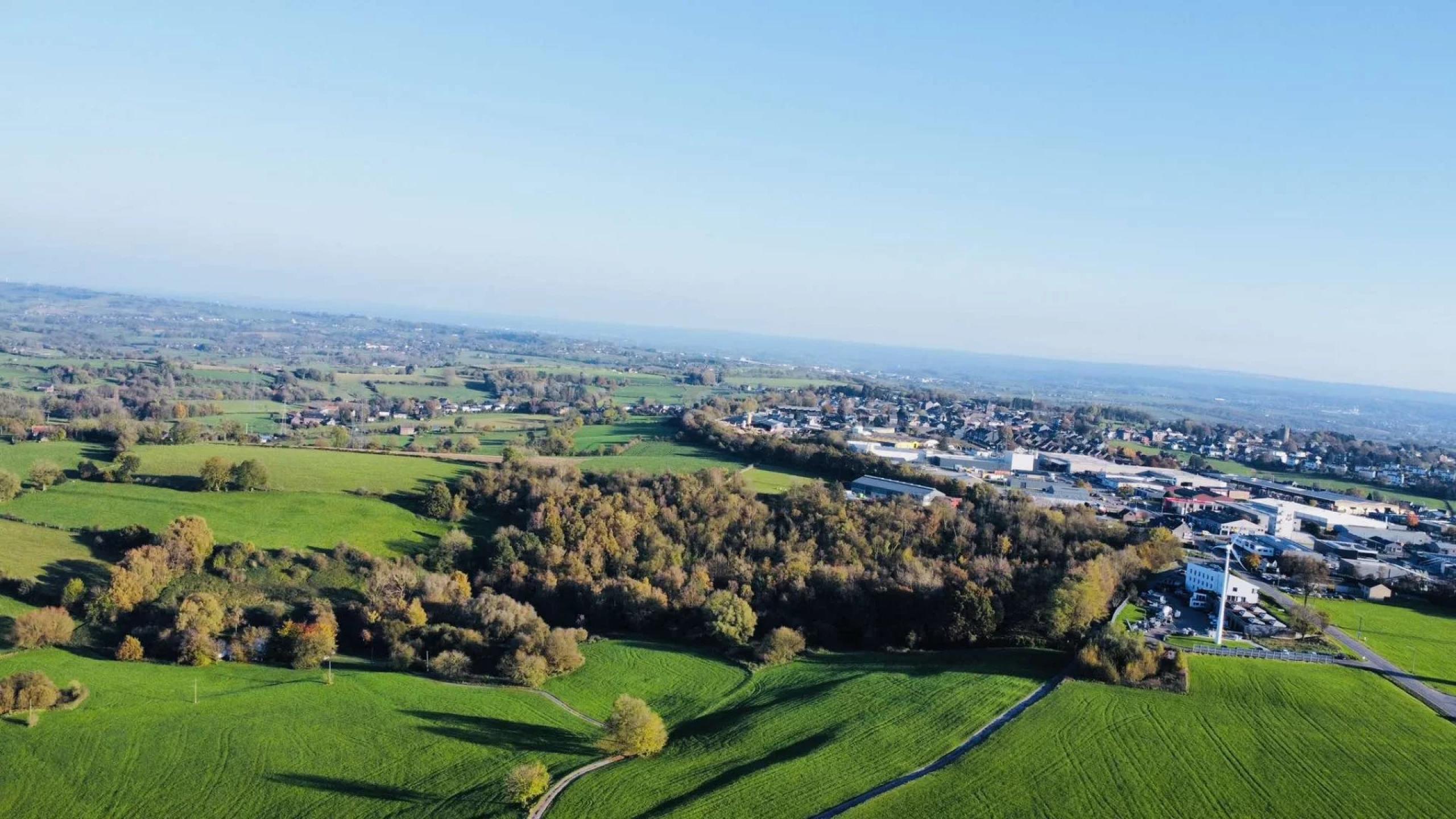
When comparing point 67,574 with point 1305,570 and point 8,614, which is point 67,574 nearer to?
point 8,614

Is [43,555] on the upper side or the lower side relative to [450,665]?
upper

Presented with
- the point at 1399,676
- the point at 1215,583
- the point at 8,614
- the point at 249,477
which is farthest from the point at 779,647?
the point at 249,477

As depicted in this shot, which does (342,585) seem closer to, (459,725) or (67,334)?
(459,725)

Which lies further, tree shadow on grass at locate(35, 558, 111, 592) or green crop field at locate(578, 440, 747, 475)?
green crop field at locate(578, 440, 747, 475)

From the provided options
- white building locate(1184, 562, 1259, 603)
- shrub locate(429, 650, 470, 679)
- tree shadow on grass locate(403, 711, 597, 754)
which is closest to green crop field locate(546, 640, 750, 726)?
tree shadow on grass locate(403, 711, 597, 754)

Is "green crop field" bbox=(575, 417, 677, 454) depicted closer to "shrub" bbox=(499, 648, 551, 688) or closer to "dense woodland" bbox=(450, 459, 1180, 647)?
"dense woodland" bbox=(450, 459, 1180, 647)
